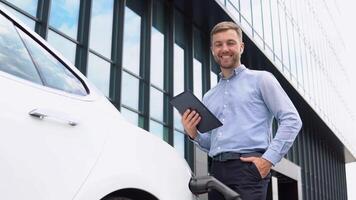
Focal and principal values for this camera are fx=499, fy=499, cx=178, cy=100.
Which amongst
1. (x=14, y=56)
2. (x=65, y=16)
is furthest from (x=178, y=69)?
(x=14, y=56)

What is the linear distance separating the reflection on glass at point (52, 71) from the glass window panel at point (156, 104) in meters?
10.6

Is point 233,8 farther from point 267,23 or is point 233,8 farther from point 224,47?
point 224,47

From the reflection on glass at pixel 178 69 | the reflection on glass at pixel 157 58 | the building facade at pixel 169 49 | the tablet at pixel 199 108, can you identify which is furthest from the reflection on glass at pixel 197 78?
the tablet at pixel 199 108

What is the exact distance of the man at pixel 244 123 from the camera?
2.77 meters

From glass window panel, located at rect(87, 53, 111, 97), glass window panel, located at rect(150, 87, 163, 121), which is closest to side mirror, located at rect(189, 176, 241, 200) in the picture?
glass window panel, located at rect(87, 53, 111, 97)

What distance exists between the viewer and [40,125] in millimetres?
1812

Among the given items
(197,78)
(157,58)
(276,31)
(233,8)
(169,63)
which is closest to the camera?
(157,58)

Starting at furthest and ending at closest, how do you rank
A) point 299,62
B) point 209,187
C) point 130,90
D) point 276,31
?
point 299,62, point 276,31, point 130,90, point 209,187

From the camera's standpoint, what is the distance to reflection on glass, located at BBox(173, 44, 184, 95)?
47.9ft

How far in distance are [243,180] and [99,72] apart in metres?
8.84

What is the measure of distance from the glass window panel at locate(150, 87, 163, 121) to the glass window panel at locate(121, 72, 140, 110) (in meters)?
0.60

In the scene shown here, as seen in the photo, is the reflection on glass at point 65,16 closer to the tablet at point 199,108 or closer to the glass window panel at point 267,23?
the tablet at point 199,108

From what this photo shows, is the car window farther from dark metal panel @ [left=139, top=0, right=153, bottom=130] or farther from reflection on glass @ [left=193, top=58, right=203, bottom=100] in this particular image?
reflection on glass @ [left=193, top=58, right=203, bottom=100]

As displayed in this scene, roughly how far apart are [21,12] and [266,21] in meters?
13.1
